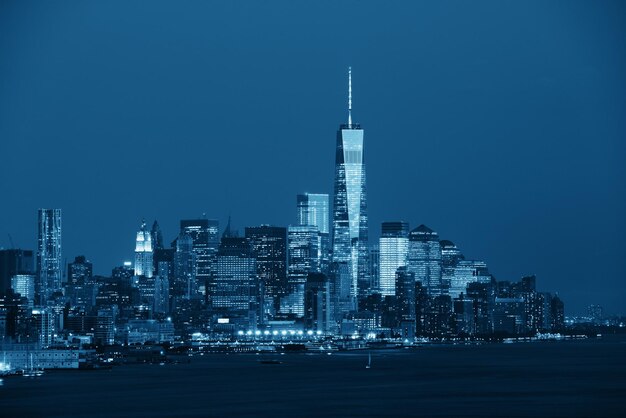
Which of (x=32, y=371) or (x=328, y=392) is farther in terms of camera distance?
(x=32, y=371)

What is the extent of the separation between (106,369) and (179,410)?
258 ft

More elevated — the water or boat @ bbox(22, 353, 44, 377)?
boat @ bbox(22, 353, 44, 377)

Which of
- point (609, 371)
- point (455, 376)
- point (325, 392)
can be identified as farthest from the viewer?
point (609, 371)

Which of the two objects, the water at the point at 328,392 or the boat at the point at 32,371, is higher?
the boat at the point at 32,371

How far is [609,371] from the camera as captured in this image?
156 meters

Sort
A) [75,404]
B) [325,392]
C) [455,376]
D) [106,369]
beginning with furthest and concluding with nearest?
[106,369]
[455,376]
[325,392]
[75,404]

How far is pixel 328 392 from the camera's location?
118875mm

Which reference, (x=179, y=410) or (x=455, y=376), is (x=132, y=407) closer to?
(x=179, y=410)

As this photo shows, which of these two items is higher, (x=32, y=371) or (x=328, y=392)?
(x=32, y=371)

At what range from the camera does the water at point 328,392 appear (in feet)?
320

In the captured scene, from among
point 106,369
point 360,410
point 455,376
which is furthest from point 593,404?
point 106,369

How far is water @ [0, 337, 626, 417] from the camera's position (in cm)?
9756

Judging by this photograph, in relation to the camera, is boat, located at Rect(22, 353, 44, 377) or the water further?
boat, located at Rect(22, 353, 44, 377)

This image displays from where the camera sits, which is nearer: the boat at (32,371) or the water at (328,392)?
the water at (328,392)
